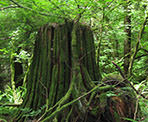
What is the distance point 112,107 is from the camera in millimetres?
2607

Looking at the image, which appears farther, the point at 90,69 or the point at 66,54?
the point at 90,69

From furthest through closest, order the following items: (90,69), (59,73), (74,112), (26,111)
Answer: (90,69) < (59,73) < (26,111) < (74,112)

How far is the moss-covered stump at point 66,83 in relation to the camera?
2.58m

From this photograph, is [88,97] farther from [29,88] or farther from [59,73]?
[29,88]

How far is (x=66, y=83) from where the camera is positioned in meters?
3.02

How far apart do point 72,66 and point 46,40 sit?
992mm

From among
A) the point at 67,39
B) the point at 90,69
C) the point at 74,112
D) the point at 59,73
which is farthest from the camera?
the point at 90,69

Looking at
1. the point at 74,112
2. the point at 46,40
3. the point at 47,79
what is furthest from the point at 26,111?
the point at 46,40

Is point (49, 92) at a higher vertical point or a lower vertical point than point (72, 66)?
lower

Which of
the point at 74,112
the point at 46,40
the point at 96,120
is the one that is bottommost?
the point at 96,120

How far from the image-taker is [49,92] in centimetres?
296

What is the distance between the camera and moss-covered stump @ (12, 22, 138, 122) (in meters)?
2.58

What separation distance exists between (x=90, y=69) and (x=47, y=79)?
1.20 m

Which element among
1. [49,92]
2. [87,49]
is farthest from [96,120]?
[87,49]
